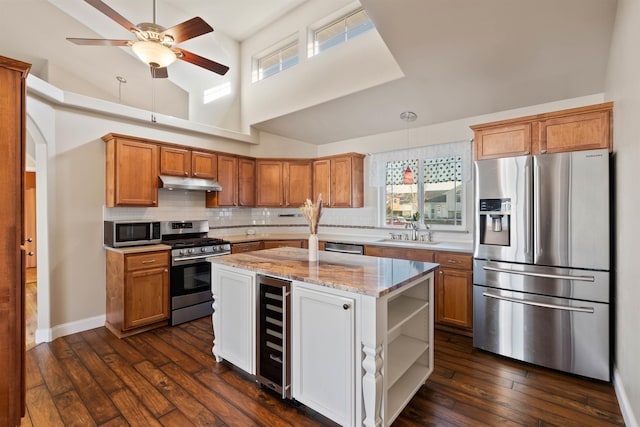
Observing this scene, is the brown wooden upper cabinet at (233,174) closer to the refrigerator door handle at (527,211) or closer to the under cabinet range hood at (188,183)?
the under cabinet range hood at (188,183)

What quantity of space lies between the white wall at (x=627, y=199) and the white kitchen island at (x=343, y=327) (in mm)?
1147

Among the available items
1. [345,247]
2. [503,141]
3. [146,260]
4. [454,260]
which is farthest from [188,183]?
[503,141]

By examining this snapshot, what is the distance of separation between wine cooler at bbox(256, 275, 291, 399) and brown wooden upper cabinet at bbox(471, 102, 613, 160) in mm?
2449

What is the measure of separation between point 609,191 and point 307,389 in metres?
2.77

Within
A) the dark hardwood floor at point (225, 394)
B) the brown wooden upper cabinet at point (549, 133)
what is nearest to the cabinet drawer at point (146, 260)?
the dark hardwood floor at point (225, 394)

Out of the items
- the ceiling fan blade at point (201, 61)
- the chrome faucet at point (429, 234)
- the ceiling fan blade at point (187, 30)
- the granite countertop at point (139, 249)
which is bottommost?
the granite countertop at point (139, 249)

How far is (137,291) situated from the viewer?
11.1 feet

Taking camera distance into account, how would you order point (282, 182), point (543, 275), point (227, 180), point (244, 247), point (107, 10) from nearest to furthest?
1. point (107, 10)
2. point (543, 275)
3. point (244, 247)
4. point (227, 180)
5. point (282, 182)

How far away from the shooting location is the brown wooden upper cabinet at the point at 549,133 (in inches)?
99.4

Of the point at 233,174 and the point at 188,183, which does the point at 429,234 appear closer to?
the point at 233,174

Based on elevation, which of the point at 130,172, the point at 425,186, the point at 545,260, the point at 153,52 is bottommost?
the point at 545,260

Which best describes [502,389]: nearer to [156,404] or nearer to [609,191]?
[609,191]

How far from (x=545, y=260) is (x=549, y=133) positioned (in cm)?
114

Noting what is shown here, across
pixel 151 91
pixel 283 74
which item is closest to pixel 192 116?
pixel 151 91
